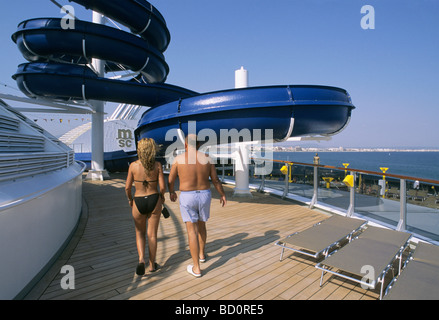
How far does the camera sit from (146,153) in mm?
2711

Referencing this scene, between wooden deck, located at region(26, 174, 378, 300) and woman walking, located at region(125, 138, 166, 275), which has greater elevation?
woman walking, located at region(125, 138, 166, 275)

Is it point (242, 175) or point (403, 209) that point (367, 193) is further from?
point (242, 175)

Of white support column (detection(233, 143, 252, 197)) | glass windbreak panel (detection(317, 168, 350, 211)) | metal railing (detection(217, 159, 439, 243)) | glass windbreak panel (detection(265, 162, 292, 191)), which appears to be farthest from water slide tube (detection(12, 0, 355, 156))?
glass windbreak panel (detection(265, 162, 292, 191))

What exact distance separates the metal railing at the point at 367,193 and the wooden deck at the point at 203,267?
106 centimetres

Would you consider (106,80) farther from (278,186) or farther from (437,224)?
(437,224)

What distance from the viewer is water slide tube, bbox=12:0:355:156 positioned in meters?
4.85

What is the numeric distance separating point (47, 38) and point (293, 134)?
764cm

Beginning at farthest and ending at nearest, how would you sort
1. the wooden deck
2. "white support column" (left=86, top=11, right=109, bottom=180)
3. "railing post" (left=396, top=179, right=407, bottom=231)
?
"white support column" (left=86, top=11, right=109, bottom=180) < "railing post" (left=396, top=179, right=407, bottom=231) < the wooden deck

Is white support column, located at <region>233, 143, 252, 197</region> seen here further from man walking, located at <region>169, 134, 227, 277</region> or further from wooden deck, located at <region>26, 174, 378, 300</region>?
man walking, located at <region>169, 134, 227, 277</region>

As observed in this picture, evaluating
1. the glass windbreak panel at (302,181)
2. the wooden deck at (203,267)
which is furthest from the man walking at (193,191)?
the glass windbreak panel at (302,181)

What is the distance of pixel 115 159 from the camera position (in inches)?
524

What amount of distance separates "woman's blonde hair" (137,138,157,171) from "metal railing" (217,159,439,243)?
3701 millimetres

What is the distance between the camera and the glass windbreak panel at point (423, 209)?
3648 millimetres

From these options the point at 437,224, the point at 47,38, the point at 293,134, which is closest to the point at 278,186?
the point at 293,134
